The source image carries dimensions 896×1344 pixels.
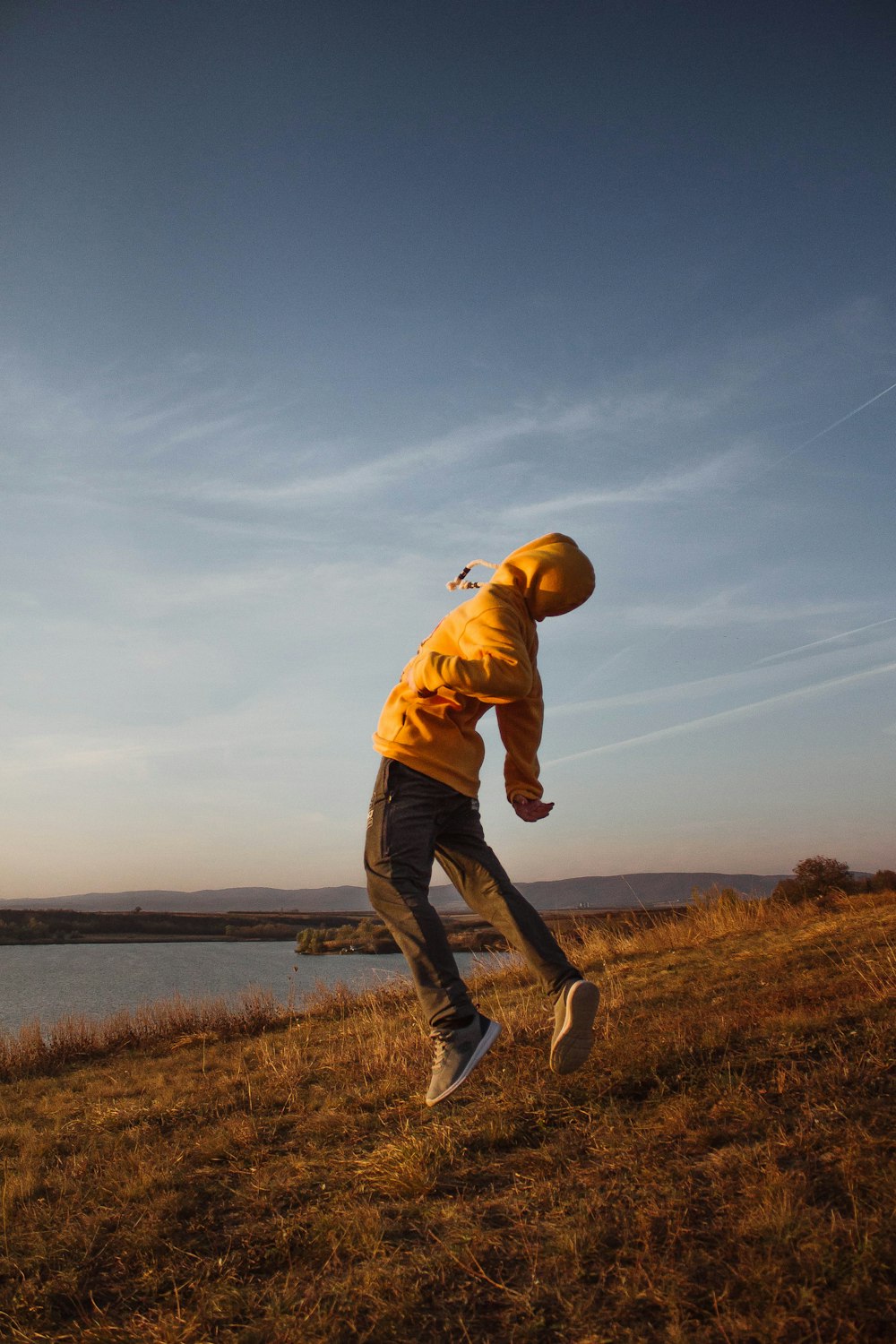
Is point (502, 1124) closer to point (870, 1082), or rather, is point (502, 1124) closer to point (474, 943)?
point (870, 1082)

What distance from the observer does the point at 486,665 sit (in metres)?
2.79

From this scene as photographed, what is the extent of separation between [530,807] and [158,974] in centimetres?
1139

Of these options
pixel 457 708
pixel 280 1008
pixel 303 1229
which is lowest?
pixel 280 1008

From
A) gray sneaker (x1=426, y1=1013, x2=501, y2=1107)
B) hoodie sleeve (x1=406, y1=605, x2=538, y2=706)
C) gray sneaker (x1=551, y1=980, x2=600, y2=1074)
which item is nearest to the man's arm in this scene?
hoodie sleeve (x1=406, y1=605, x2=538, y2=706)

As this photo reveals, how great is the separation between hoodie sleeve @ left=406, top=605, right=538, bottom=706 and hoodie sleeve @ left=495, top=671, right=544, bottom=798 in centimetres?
35

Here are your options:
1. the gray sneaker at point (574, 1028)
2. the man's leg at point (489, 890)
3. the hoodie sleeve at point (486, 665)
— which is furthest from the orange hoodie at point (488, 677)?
the gray sneaker at point (574, 1028)

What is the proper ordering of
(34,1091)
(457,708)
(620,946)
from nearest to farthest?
(457,708)
(34,1091)
(620,946)

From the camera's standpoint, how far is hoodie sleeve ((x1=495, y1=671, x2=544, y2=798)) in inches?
129

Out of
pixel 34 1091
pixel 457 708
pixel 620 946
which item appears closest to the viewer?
pixel 457 708

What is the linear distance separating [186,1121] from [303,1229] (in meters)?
1.83

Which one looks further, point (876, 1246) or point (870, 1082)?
point (870, 1082)

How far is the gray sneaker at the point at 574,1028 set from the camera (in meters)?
2.73

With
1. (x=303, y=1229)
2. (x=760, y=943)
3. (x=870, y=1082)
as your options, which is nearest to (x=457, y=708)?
(x=303, y=1229)

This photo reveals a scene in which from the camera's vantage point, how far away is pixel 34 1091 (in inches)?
226
